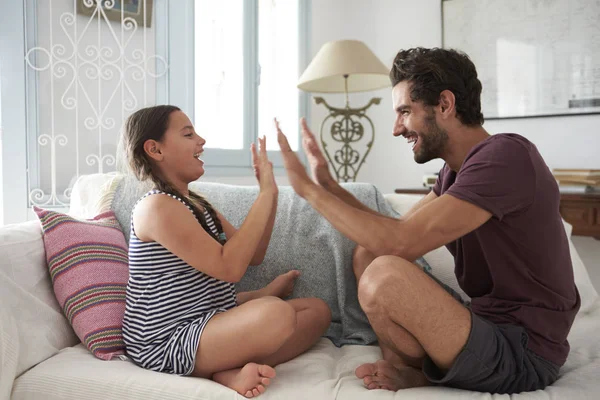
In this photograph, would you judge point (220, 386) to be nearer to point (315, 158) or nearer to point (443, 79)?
point (315, 158)

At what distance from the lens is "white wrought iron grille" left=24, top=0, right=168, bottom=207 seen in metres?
2.58

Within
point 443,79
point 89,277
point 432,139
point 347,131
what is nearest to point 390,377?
point 432,139

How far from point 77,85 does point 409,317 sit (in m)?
2.11

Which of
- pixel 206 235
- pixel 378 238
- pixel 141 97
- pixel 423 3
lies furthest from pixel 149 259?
pixel 423 3

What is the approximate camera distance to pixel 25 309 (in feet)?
4.66

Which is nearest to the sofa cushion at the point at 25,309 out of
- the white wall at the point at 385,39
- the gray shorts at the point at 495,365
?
the gray shorts at the point at 495,365

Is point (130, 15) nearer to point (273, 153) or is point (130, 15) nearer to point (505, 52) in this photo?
point (273, 153)

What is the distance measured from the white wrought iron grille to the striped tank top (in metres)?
1.39

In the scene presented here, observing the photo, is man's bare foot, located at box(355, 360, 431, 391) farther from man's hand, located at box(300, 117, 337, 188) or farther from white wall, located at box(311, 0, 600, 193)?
white wall, located at box(311, 0, 600, 193)

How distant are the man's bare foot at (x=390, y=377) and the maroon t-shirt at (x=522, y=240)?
0.70 feet

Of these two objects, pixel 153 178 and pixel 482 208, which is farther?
pixel 153 178

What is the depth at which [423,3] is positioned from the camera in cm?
377

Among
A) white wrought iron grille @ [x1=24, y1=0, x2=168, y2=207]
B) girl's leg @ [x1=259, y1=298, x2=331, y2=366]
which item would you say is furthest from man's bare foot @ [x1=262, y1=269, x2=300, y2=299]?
white wrought iron grille @ [x1=24, y1=0, x2=168, y2=207]

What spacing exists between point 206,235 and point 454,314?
0.60m
